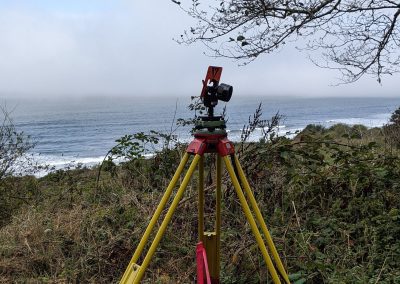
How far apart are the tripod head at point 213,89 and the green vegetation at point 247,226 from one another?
161 cm

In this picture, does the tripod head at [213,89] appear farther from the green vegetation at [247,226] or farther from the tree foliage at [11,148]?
the tree foliage at [11,148]

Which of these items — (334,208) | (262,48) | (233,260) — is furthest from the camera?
(262,48)

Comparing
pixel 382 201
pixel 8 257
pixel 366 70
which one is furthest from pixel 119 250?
pixel 366 70

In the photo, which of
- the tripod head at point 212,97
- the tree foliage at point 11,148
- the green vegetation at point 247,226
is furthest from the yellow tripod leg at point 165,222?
the tree foliage at point 11,148

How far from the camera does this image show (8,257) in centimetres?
385

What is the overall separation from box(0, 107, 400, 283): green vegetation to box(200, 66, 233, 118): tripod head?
161 cm

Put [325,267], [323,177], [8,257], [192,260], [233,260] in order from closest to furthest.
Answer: [325,267]
[233,260]
[192,260]
[8,257]
[323,177]

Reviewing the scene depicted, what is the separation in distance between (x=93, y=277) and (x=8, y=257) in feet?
3.14

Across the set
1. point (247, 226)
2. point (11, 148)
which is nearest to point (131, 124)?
point (11, 148)

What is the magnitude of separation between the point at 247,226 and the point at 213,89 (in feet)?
6.45

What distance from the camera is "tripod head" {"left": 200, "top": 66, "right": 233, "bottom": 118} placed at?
2.09 meters

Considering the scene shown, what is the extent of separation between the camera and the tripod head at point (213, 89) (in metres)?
2.09

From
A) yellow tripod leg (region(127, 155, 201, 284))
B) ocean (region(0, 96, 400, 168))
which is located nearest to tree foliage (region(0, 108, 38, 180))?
ocean (region(0, 96, 400, 168))

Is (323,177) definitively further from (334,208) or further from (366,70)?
(366,70)
